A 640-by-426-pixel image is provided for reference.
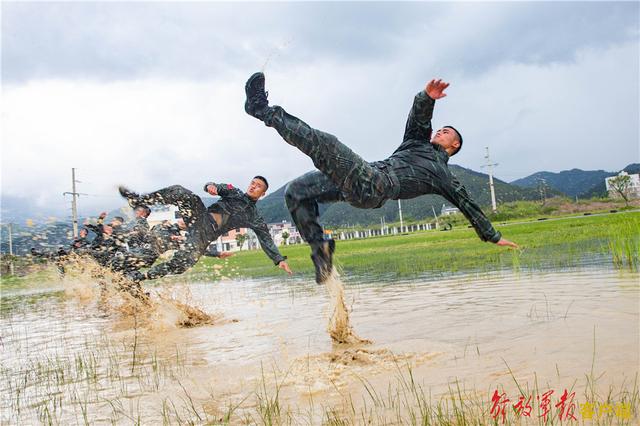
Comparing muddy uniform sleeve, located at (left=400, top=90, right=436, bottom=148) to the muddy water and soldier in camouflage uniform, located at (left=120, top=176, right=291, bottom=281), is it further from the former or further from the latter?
soldier in camouflage uniform, located at (left=120, top=176, right=291, bottom=281)

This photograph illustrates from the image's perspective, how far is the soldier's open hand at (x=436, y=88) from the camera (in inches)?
217

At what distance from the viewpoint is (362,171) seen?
18.1 ft

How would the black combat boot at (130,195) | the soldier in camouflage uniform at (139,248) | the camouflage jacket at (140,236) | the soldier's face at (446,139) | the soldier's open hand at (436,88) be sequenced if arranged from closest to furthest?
the soldier's open hand at (436,88) < the soldier's face at (446,139) < the black combat boot at (130,195) < the soldier in camouflage uniform at (139,248) < the camouflage jacket at (140,236)

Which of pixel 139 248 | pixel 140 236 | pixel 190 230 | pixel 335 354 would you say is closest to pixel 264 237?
pixel 190 230

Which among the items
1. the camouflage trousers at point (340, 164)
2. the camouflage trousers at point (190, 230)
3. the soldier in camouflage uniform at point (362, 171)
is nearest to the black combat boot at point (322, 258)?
the soldier in camouflage uniform at point (362, 171)

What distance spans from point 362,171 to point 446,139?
4.35 feet

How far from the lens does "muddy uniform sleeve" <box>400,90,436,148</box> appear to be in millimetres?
5648

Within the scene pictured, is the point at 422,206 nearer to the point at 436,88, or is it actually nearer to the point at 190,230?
the point at 190,230

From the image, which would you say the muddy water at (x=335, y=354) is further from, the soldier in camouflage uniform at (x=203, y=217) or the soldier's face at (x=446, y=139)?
the soldier's face at (x=446, y=139)

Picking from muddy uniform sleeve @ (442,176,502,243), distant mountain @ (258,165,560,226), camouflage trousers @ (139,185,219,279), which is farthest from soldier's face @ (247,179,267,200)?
distant mountain @ (258,165,560,226)

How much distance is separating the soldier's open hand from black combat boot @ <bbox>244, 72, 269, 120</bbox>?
1750 millimetres

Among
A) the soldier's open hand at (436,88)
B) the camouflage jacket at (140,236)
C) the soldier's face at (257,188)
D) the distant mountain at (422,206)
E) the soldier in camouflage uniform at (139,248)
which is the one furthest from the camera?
the distant mountain at (422,206)

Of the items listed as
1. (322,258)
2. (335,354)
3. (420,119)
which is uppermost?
(420,119)

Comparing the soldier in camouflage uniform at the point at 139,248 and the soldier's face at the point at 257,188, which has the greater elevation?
the soldier's face at the point at 257,188
